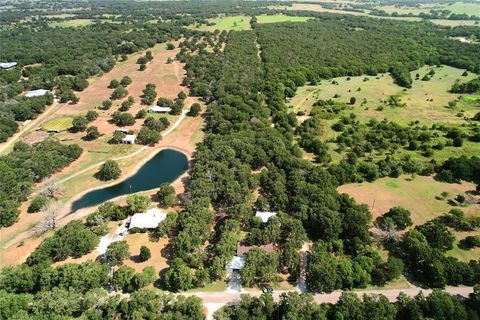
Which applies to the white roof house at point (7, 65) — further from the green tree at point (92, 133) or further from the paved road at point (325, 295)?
the paved road at point (325, 295)

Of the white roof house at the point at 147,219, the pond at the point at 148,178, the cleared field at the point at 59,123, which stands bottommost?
the pond at the point at 148,178

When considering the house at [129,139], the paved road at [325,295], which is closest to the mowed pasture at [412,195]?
the paved road at [325,295]

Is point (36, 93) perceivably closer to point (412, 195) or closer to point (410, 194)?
point (410, 194)

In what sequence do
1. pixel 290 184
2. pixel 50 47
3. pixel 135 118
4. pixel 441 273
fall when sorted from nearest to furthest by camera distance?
pixel 441 273 < pixel 290 184 < pixel 135 118 < pixel 50 47

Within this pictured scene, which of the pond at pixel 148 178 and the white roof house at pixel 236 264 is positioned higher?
the white roof house at pixel 236 264

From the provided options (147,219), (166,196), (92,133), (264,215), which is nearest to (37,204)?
(147,219)

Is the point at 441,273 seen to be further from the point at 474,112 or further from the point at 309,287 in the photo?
the point at 474,112

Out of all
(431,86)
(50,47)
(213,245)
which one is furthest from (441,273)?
(50,47)

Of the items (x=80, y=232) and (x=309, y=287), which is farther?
(x=80, y=232)
